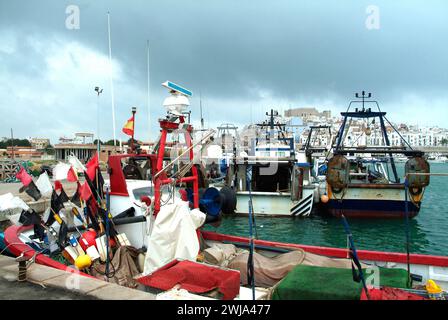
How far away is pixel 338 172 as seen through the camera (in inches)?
658

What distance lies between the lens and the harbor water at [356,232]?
1408cm

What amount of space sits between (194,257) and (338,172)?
12.2m

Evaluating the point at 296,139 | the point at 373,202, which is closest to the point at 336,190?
the point at 373,202

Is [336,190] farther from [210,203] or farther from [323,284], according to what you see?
[323,284]

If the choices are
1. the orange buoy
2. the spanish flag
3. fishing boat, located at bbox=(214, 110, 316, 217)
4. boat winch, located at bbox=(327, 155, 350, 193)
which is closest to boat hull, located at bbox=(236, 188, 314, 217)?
fishing boat, located at bbox=(214, 110, 316, 217)

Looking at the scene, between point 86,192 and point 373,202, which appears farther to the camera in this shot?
point 373,202

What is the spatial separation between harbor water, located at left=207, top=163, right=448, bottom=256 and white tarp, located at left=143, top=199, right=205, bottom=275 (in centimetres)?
916

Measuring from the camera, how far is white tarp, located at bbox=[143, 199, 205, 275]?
237 inches

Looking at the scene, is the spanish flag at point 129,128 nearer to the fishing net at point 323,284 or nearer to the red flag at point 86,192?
the red flag at point 86,192

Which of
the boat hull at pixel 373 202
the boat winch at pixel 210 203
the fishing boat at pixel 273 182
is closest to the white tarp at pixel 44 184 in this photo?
Answer: the boat winch at pixel 210 203

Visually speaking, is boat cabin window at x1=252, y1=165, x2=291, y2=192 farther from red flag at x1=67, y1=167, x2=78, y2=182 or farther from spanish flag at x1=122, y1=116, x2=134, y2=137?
red flag at x1=67, y1=167, x2=78, y2=182
